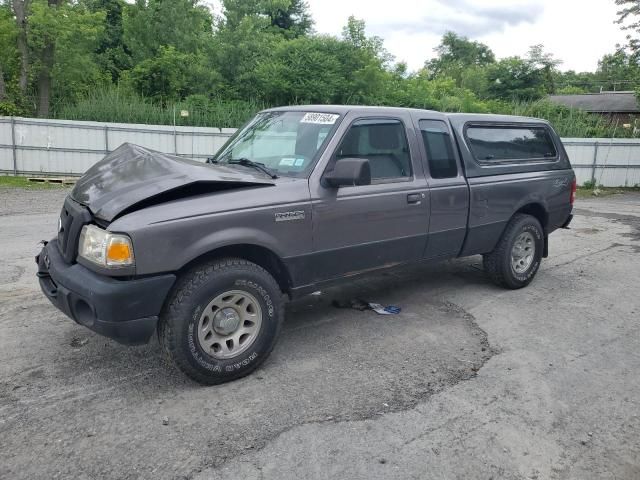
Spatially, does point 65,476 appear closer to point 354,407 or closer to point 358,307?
point 354,407

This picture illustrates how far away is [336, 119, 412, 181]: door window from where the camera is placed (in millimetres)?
4457

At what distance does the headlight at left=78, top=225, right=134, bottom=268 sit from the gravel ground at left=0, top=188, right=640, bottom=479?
901mm

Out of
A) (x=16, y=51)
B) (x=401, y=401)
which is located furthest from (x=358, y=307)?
(x=16, y=51)

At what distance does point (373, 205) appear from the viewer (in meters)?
4.48

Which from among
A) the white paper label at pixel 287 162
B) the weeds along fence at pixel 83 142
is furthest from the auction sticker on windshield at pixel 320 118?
the weeds along fence at pixel 83 142

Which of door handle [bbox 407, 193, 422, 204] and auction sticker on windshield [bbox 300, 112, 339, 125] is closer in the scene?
auction sticker on windshield [bbox 300, 112, 339, 125]

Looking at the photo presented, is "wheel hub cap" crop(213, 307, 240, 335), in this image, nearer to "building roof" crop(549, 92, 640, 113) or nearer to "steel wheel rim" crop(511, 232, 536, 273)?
"steel wheel rim" crop(511, 232, 536, 273)

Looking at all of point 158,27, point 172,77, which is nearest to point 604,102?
point 158,27

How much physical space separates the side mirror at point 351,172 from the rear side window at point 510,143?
1.94 meters

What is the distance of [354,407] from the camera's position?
3.47 meters

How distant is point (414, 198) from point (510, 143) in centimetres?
191

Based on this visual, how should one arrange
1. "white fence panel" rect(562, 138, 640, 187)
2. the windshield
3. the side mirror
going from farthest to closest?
"white fence panel" rect(562, 138, 640, 187), the windshield, the side mirror

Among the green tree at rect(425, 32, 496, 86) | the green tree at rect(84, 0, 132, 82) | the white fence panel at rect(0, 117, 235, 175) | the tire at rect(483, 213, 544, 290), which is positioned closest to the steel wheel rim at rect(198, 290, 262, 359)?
the tire at rect(483, 213, 544, 290)

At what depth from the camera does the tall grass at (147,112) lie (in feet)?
58.4
